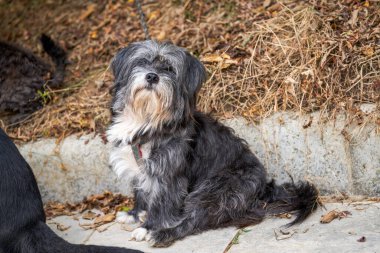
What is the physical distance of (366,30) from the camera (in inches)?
228

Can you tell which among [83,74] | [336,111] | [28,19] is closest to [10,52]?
[83,74]

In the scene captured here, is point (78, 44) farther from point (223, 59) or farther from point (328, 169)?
point (328, 169)

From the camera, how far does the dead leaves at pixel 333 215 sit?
4762mm

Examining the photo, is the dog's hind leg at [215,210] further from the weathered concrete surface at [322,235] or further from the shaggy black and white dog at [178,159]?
the weathered concrete surface at [322,235]

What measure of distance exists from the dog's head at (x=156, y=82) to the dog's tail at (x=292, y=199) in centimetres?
104

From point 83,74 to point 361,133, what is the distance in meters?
3.48

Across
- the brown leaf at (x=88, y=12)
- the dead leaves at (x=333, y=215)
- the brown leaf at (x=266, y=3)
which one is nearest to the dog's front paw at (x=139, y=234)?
the dead leaves at (x=333, y=215)

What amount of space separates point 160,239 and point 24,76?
9.57ft

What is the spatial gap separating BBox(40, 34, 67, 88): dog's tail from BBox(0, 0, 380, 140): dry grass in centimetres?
14

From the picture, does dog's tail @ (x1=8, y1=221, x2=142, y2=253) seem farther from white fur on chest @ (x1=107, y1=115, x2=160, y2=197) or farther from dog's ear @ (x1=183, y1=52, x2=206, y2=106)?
dog's ear @ (x1=183, y1=52, x2=206, y2=106)

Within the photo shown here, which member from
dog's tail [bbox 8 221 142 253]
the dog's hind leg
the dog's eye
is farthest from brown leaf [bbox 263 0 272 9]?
dog's tail [bbox 8 221 142 253]

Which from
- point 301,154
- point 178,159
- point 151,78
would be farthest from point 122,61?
point 301,154

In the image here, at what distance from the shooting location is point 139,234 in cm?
488

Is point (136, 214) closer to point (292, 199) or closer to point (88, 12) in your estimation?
point (292, 199)
